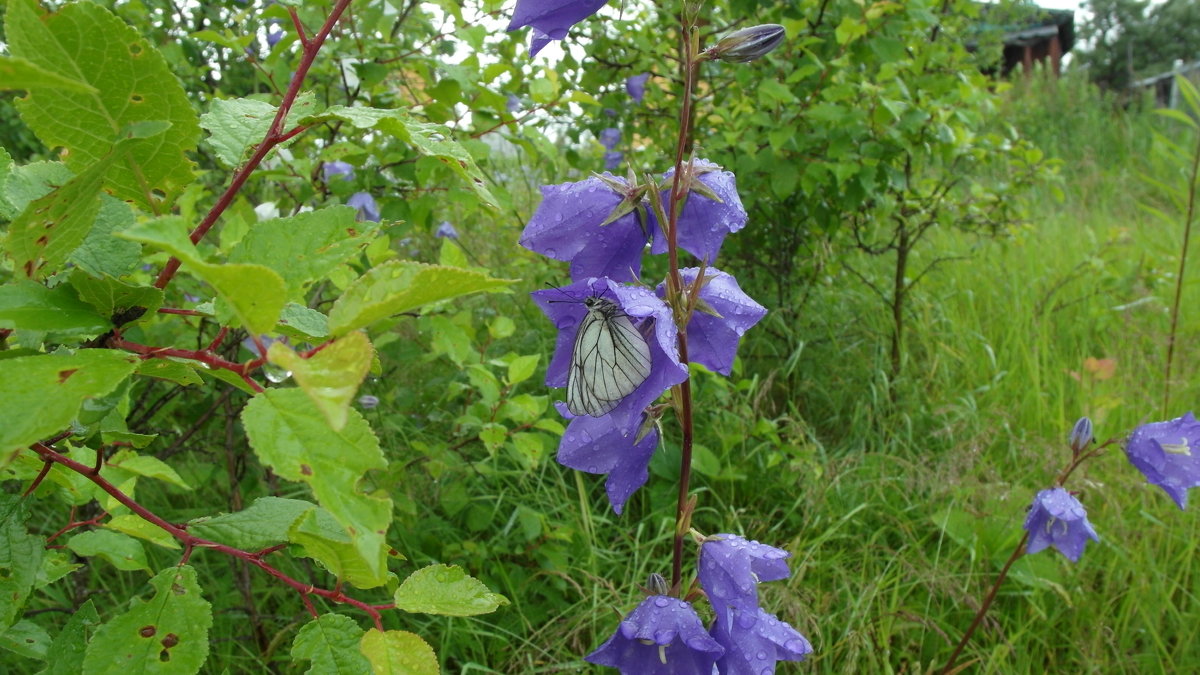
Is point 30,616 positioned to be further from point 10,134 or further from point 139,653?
point 10,134

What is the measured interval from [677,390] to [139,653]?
0.68 meters

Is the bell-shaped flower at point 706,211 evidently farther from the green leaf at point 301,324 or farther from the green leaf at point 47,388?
the green leaf at point 47,388

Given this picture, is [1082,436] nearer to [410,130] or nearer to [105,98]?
[410,130]

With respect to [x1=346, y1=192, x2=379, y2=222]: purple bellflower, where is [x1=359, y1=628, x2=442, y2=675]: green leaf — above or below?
below

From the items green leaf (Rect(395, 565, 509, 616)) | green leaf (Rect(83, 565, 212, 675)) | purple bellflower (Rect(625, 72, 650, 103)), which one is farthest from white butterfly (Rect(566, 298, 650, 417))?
purple bellflower (Rect(625, 72, 650, 103))

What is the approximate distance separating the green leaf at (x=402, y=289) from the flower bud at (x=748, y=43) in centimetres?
63

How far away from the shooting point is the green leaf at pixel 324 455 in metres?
0.51

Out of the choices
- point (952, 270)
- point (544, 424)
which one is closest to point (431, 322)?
point (544, 424)

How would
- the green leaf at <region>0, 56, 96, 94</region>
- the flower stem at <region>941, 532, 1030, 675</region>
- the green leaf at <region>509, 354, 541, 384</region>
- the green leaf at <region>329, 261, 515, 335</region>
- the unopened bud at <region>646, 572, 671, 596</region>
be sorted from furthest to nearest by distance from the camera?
the green leaf at <region>509, 354, 541, 384</region>, the flower stem at <region>941, 532, 1030, 675</region>, the unopened bud at <region>646, 572, 671, 596</region>, the green leaf at <region>329, 261, 515, 335</region>, the green leaf at <region>0, 56, 96, 94</region>

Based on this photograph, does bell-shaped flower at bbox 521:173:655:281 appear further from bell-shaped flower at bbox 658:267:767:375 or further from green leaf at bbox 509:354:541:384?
green leaf at bbox 509:354:541:384

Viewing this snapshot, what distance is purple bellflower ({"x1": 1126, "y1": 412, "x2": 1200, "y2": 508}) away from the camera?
176 cm

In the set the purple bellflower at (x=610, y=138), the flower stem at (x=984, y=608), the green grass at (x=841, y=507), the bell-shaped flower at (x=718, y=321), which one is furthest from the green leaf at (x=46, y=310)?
the purple bellflower at (x=610, y=138)

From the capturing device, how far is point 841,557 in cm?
231

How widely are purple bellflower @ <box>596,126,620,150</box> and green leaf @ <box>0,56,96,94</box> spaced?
317 centimetres
